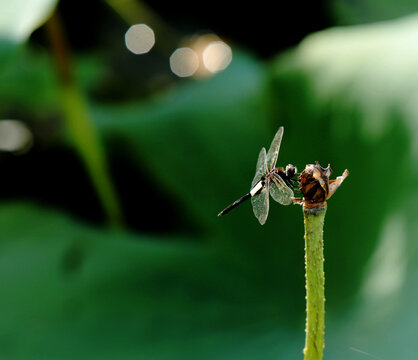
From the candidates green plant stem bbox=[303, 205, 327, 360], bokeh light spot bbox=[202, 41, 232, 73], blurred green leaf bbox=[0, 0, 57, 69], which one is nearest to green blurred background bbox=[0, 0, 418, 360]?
blurred green leaf bbox=[0, 0, 57, 69]

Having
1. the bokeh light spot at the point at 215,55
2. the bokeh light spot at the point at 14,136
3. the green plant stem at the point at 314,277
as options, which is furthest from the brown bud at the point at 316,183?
the bokeh light spot at the point at 215,55

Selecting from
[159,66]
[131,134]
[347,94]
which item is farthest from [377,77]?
[159,66]

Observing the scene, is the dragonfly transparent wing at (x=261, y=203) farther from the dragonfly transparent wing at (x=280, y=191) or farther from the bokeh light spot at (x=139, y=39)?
the bokeh light spot at (x=139, y=39)

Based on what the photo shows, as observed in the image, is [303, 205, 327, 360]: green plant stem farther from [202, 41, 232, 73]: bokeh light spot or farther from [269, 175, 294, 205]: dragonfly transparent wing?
[202, 41, 232, 73]: bokeh light spot

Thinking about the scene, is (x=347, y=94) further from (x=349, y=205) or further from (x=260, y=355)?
(x=260, y=355)

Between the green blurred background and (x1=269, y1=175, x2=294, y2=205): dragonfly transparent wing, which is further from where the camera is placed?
the green blurred background

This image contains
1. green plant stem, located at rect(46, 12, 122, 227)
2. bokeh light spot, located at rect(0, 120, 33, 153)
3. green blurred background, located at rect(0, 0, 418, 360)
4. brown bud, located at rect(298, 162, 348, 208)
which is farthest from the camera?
bokeh light spot, located at rect(0, 120, 33, 153)
